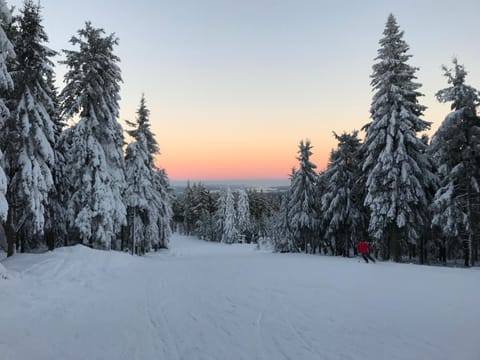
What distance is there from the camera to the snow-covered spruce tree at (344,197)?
2566 cm

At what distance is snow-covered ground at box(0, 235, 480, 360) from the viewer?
543cm

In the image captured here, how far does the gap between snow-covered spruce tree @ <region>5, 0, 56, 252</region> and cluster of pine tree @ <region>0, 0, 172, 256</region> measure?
0.04 meters

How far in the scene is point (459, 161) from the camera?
62.1 feet

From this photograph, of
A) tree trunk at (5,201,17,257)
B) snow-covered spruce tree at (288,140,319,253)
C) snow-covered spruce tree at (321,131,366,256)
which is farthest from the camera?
snow-covered spruce tree at (288,140,319,253)

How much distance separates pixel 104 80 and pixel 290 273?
16777 mm

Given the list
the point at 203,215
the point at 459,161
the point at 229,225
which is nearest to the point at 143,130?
the point at 459,161

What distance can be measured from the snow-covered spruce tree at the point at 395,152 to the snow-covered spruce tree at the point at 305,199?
9.03 m

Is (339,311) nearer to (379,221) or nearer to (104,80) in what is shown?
(379,221)

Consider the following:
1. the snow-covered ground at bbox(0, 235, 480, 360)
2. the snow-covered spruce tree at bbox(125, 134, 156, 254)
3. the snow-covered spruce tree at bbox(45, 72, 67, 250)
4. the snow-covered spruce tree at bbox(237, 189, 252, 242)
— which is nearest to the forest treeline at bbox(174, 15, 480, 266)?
the snow-covered ground at bbox(0, 235, 480, 360)

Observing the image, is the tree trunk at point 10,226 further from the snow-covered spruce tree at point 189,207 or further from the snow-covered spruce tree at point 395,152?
the snow-covered spruce tree at point 189,207

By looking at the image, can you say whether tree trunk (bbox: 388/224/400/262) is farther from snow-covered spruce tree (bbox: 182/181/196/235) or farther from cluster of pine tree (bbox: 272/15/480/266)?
snow-covered spruce tree (bbox: 182/181/196/235)

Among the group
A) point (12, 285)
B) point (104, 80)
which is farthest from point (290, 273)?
point (104, 80)

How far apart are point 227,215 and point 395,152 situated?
51.5 meters

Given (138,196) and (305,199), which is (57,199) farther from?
(305,199)
